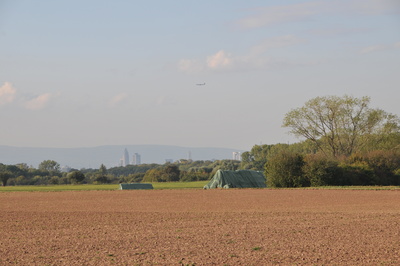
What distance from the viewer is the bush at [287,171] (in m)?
61.1

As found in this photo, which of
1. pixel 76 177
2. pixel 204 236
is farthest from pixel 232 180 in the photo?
pixel 76 177

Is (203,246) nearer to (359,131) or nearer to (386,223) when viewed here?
(386,223)

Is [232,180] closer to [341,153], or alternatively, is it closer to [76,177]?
[341,153]

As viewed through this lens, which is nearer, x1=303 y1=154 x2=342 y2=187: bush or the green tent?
x1=303 y1=154 x2=342 y2=187: bush

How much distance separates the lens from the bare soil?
56.1 ft

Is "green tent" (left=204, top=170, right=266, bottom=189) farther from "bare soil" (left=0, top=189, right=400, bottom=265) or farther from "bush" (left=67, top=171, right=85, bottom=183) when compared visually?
"bush" (left=67, top=171, right=85, bottom=183)

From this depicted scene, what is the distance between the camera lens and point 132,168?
7840 inches

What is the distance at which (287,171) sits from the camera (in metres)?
61.3

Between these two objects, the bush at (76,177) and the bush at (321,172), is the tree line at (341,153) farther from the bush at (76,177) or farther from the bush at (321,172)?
the bush at (76,177)

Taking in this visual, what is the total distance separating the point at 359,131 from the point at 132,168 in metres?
130

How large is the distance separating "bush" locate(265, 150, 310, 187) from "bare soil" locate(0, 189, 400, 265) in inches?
1033

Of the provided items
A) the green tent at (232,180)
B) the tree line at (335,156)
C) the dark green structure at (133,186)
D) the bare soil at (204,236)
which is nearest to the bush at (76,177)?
the tree line at (335,156)

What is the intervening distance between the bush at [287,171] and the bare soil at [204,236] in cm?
2624

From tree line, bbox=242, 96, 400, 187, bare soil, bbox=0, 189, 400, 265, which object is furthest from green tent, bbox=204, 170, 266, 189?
bare soil, bbox=0, 189, 400, 265
